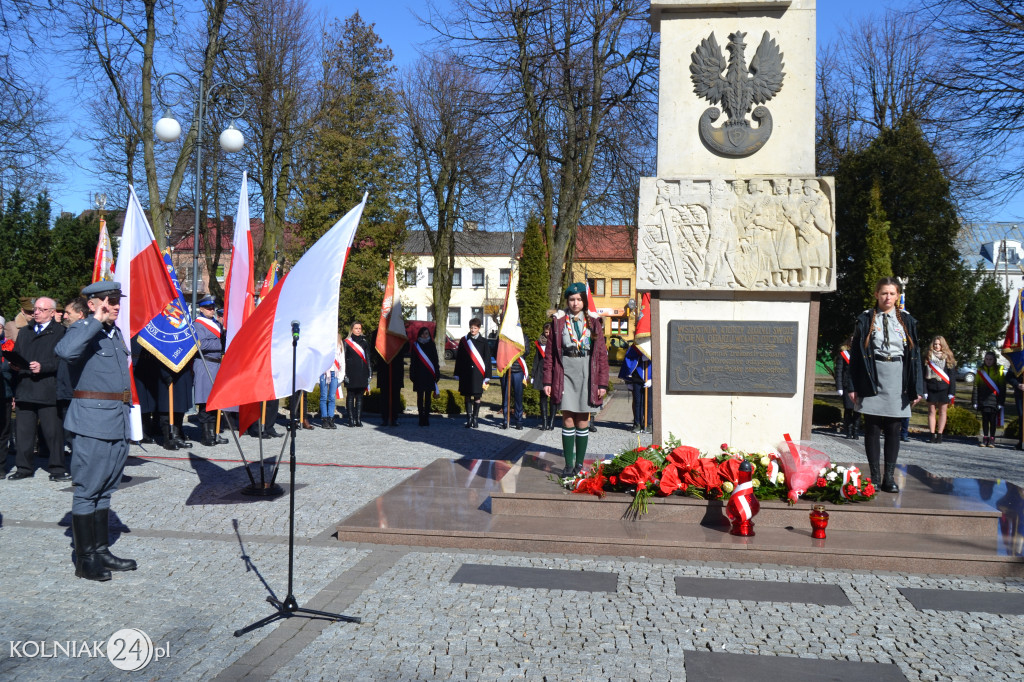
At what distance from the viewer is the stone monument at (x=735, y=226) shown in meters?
8.23

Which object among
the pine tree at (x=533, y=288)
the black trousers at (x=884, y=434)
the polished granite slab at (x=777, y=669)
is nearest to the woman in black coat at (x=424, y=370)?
the pine tree at (x=533, y=288)

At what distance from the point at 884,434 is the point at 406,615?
15.3 feet

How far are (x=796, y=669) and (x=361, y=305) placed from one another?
91.1 feet

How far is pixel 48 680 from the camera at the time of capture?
4.24 m

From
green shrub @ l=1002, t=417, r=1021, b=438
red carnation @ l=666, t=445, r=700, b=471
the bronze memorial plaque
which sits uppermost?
the bronze memorial plaque

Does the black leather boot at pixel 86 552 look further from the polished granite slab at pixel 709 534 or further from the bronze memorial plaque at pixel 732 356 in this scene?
the bronze memorial plaque at pixel 732 356

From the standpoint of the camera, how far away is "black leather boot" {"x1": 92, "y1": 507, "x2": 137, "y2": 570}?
6.10 m

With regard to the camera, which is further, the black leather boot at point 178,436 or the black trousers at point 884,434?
the black leather boot at point 178,436

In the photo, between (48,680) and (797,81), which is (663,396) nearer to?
(797,81)

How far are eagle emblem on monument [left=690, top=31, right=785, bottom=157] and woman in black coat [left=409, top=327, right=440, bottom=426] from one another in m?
8.58

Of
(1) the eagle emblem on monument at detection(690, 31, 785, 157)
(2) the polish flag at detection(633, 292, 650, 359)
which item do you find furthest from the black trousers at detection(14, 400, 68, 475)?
(2) the polish flag at detection(633, 292, 650, 359)

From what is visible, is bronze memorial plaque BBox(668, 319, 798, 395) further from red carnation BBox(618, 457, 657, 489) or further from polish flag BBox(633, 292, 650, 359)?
polish flag BBox(633, 292, 650, 359)

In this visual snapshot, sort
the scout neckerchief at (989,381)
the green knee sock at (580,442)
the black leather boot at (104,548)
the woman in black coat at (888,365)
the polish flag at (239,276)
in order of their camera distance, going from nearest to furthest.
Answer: the black leather boot at (104,548) < the woman in black coat at (888,365) < the green knee sock at (580,442) < the polish flag at (239,276) < the scout neckerchief at (989,381)

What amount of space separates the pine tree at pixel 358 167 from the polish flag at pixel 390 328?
43.4 ft
